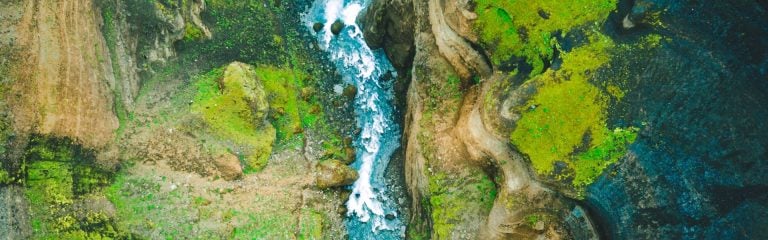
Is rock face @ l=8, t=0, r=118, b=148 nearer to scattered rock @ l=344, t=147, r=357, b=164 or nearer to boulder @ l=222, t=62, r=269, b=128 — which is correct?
boulder @ l=222, t=62, r=269, b=128

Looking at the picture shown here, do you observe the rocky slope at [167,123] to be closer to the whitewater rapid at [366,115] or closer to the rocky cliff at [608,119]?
the whitewater rapid at [366,115]

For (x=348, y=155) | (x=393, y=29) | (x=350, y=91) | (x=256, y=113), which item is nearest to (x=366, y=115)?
(x=350, y=91)

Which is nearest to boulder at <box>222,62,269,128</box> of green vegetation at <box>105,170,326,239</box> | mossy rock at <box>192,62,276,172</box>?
mossy rock at <box>192,62,276,172</box>

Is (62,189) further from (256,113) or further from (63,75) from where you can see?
(256,113)

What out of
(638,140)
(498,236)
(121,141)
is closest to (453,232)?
(498,236)

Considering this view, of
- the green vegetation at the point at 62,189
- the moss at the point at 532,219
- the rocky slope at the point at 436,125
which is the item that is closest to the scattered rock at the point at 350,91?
the rocky slope at the point at 436,125

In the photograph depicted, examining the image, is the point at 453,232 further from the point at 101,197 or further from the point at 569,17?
the point at 101,197
